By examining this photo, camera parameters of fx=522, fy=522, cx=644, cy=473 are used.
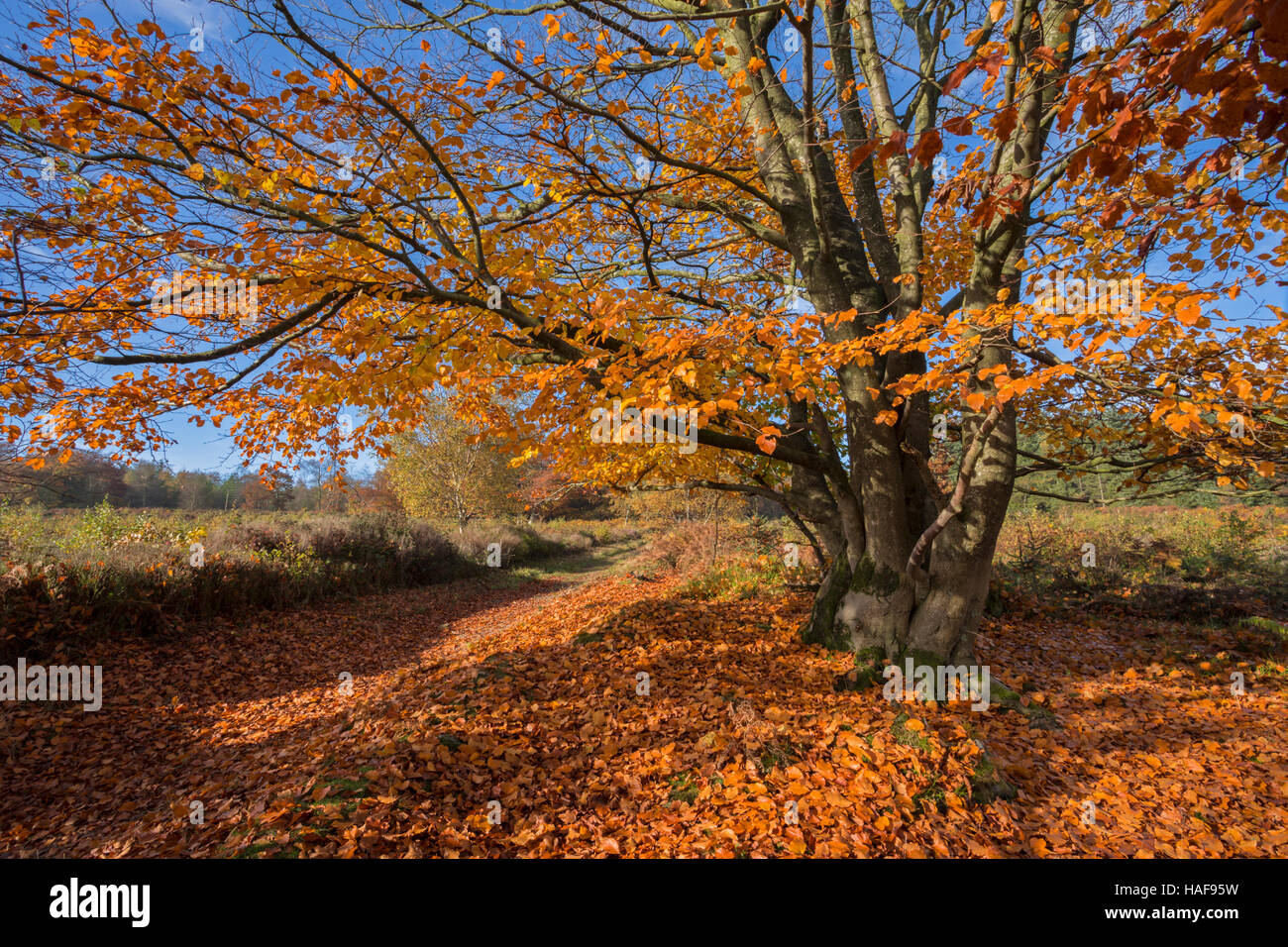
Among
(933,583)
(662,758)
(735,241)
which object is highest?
(735,241)

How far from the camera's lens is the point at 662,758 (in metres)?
3.85

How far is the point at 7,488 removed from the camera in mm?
4777

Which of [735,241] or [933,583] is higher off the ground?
[735,241]

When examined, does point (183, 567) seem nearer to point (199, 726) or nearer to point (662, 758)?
point (199, 726)

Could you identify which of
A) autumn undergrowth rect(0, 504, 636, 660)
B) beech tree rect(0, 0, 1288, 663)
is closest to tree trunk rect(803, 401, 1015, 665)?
beech tree rect(0, 0, 1288, 663)

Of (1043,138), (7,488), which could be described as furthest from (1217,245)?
(7,488)

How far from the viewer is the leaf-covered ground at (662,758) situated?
10.2ft

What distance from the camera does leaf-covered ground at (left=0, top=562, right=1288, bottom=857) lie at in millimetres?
3117

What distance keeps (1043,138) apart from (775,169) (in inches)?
88.5

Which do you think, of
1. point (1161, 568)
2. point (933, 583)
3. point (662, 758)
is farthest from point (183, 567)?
point (1161, 568)

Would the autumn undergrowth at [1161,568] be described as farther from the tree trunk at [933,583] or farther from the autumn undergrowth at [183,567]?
the autumn undergrowth at [183,567]

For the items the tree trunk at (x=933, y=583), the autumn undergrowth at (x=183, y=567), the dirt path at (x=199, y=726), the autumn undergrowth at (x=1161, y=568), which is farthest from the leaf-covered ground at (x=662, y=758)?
the autumn undergrowth at (x=1161, y=568)
